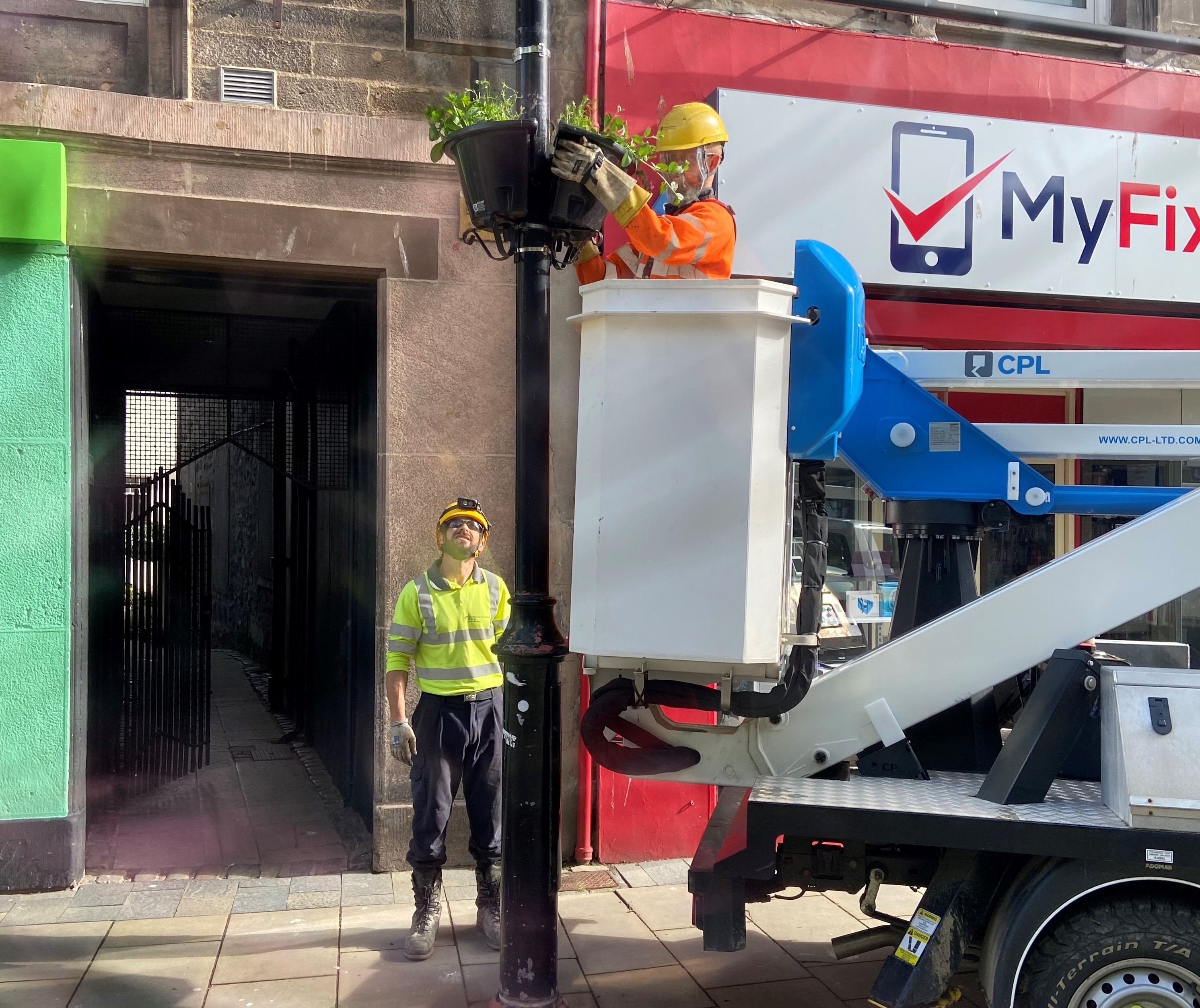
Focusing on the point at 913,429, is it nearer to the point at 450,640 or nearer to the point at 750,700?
the point at 750,700

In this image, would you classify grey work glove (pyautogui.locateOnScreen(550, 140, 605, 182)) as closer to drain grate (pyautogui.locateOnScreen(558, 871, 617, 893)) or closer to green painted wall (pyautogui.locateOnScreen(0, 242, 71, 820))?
green painted wall (pyautogui.locateOnScreen(0, 242, 71, 820))

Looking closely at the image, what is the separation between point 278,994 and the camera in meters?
4.40

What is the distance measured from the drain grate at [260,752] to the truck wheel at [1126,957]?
668 centimetres

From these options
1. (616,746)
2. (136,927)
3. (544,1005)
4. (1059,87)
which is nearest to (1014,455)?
(616,746)

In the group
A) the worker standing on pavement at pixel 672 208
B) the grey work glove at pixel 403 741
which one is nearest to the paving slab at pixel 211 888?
the grey work glove at pixel 403 741

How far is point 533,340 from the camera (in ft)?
12.5

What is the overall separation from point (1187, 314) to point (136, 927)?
6.91 m

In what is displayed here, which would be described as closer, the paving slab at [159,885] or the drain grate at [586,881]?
the paving slab at [159,885]

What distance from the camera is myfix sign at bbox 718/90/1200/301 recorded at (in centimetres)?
640

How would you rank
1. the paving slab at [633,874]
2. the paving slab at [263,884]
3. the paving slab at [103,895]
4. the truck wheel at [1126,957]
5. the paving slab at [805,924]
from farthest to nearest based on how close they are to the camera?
the paving slab at [633,874]
the paving slab at [263,884]
the paving slab at [103,895]
the paving slab at [805,924]
the truck wheel at [1126,957]

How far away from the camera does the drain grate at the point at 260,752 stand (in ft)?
28.8

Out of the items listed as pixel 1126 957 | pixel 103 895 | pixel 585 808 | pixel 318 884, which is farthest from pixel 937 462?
pixel 103 895

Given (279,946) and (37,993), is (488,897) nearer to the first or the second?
(279,946)

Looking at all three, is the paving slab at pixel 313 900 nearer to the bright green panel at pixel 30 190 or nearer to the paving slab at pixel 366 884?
the paving slab at pixel 366 884
